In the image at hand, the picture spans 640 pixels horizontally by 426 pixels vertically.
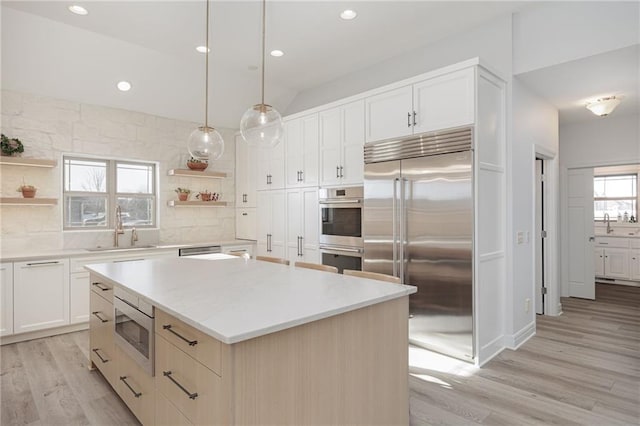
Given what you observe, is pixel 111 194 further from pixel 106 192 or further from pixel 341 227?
pixel 341 227

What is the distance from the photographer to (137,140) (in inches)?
200

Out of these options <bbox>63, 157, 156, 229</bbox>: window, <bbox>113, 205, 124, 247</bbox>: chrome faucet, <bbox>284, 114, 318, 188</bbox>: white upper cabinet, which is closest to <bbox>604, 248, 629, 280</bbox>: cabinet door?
<bbox>284, 114, 318, 188</bbox>: white upper cabinet

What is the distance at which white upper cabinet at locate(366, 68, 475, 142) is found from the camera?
322cm

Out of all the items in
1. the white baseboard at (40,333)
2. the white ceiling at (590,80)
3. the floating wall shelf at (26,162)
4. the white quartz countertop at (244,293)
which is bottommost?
the white baseboard at (40,333)

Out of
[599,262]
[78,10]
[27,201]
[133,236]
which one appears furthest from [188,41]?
[599,262]

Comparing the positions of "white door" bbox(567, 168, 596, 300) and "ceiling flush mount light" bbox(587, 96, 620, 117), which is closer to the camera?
"ceiling flush mount light" bbox(587, 96, 620, 117)

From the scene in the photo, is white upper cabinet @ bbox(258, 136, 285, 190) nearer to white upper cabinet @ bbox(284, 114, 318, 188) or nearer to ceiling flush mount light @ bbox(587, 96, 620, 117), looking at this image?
white upper cabinet @ bbox(284, 114, 318, 188)

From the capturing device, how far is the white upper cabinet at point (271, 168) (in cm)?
520

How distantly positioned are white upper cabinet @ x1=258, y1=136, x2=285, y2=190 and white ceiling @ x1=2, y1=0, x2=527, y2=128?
3.33 feet

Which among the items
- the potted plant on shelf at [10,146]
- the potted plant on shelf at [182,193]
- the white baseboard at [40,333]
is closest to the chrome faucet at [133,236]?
the potted plant on shelf at [182,193]

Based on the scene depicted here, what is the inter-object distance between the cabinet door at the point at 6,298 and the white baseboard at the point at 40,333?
120mm

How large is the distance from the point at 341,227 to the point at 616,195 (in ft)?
20.2

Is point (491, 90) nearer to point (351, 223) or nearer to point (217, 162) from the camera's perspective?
point (351, 223)

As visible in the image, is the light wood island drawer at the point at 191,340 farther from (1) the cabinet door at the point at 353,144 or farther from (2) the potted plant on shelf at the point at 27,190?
(2) the potted plant on shelf at the point at 27,190
